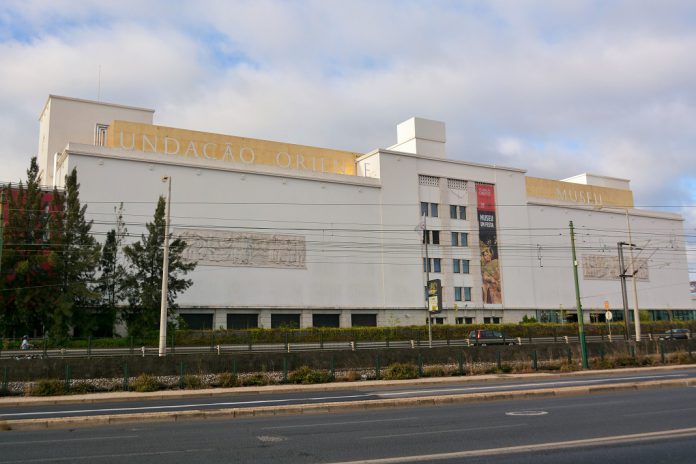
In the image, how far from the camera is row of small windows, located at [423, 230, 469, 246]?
68.9 metres

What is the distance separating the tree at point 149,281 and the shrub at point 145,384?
20.9 meters

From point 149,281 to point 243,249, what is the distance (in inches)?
495

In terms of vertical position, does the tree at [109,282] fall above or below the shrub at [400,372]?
above

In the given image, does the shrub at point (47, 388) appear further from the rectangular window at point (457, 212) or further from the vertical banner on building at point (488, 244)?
the vertical banner on building at point (488, 244)

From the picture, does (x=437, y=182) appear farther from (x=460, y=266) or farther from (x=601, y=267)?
(x=601, y=267)

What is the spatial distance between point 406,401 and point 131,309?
3459 cm

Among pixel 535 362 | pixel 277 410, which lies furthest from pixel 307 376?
pixel 535 362

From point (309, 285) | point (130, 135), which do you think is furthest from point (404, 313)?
point (130, 135)

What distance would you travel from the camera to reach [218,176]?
5928cm

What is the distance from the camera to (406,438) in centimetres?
1259

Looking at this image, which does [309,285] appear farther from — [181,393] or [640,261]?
[640,261]

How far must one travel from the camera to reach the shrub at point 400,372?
2966cm

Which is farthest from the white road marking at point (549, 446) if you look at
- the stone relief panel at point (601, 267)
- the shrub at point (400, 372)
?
the stone relief panel at point (601, 267)

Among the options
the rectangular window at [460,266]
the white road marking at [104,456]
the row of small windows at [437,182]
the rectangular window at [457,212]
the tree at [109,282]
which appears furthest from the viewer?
the rectangular window at [457,212]
